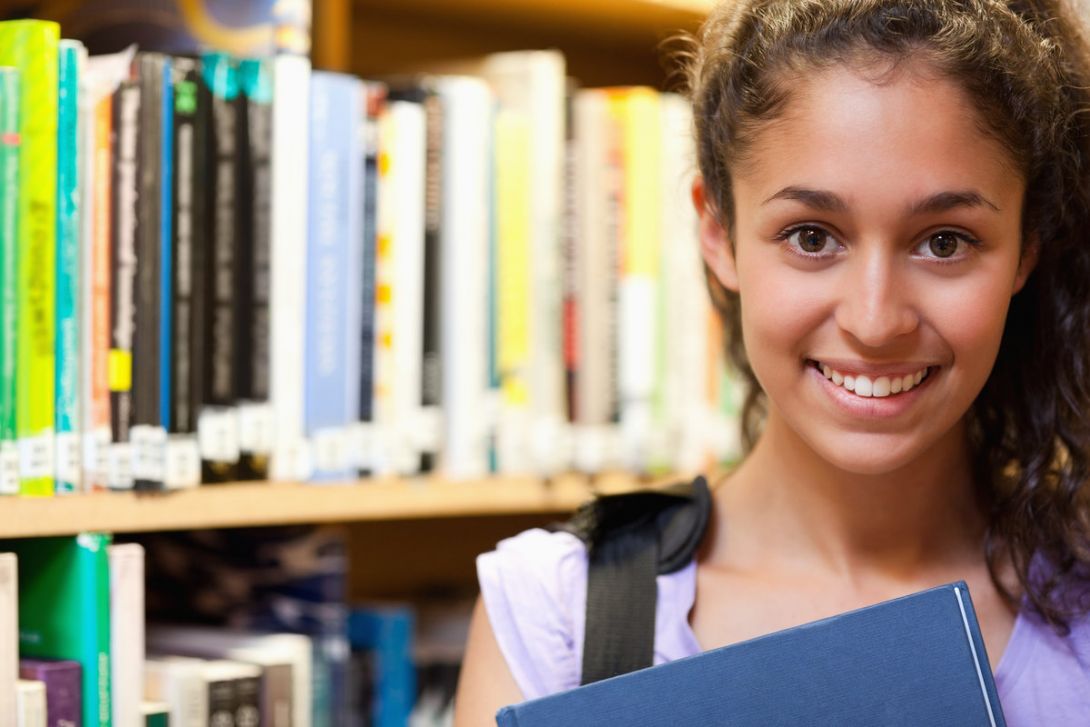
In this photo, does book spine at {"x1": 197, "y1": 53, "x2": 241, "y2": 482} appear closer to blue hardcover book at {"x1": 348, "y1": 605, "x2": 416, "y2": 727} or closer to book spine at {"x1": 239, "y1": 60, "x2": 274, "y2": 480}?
book spine at {"x1": 239, "y1": 60, "x2": 274, "y2": 480}

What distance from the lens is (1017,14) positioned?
3.05 ft

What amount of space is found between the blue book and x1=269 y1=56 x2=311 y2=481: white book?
39 cm

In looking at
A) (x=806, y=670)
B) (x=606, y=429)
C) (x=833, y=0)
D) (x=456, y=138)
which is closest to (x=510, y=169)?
(x=456, y=138)

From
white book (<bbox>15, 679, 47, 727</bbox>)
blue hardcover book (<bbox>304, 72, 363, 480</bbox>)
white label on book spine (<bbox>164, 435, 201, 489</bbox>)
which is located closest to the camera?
white book (<bbox>15, 679, 47, 727</bbox>)

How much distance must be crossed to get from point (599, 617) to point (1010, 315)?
15.7 inches

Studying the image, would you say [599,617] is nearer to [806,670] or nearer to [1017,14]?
[806,670]

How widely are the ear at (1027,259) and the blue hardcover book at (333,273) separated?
0.54 meters

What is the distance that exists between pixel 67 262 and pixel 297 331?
0.20 meters

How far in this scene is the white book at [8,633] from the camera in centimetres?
90

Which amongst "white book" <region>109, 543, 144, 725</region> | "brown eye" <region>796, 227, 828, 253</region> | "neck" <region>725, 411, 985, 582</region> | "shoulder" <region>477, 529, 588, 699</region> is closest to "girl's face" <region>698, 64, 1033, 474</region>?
"brown eye" <region>796, 227, 828, 253</region>

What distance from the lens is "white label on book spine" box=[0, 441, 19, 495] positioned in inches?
36.4

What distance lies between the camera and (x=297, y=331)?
1.10m

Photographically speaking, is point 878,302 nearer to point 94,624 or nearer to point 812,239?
point 812,239

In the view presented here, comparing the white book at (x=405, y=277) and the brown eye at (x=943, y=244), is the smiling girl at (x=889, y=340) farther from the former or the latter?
the white book at (x=405, y=277)
